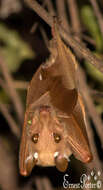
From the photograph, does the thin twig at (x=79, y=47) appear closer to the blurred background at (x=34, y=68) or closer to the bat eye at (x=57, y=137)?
the blurred background at (x=34, y=68)

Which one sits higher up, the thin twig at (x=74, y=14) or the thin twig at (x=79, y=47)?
the thin twig at (x=79, y=47)

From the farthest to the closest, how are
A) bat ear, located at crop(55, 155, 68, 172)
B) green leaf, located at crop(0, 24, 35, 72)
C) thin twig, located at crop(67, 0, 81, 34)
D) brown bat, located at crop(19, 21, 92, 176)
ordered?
green leaf, located at crop(0, 24, 35, 72), thin twig, located at crop(67, 0, 81, 34), brown bat, located at crop(19, 21, 92, 176), bat ear, located at crop(55, 155, 68, 172)

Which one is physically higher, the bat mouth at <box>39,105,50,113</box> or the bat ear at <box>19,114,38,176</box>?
the bat mouth at <box>39,105,50,113</box>

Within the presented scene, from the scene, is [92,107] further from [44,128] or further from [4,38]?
[4,38]

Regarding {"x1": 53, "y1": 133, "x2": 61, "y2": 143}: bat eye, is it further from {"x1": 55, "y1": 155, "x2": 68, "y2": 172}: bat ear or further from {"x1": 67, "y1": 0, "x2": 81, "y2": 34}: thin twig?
{"x1": 67, "y1": 0, "x2": 81, "y2": 34}: thin twig

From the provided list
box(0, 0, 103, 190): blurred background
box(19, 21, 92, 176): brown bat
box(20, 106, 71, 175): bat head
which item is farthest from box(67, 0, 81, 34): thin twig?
box(20, 106, 71, 175): bat head

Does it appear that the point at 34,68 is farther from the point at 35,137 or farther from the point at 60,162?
the point at 60,162

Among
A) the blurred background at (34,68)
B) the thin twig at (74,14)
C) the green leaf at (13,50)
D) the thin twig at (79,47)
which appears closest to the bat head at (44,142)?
the thin twig at (79,47)

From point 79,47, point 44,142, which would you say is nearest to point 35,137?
point 44,142
